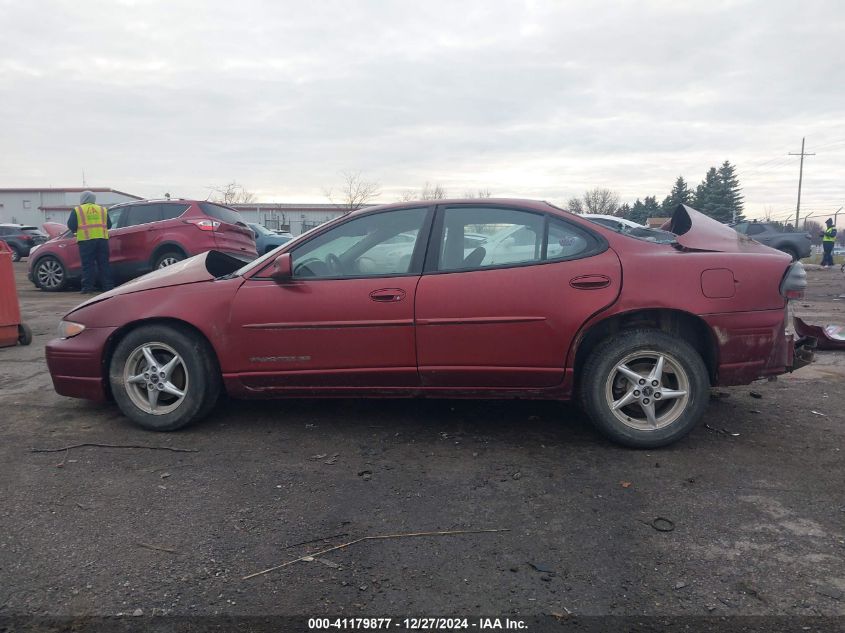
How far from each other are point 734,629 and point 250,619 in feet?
5.42

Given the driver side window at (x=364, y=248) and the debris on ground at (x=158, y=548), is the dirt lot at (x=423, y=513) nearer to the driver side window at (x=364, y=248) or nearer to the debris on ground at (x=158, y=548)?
the debris on ground at (x=158, y=548)

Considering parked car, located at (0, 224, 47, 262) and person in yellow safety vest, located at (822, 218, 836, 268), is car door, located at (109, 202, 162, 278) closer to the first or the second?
parked car, located at (0, 224, 47, 262)

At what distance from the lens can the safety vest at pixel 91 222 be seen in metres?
10.2

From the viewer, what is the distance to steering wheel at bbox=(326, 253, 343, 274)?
12.7ft

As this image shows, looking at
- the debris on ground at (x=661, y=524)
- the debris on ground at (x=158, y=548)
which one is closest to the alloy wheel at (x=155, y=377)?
the debris on ground at (x=158, y=548)

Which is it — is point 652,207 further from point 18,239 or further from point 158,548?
point 158,548

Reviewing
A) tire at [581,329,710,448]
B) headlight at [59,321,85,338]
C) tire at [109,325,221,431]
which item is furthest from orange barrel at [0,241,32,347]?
tire at [581,329,710,448]

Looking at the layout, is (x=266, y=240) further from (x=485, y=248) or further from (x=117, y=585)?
(x=117, y=585)

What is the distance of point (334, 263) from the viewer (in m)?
3.91

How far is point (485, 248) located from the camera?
3781 mm

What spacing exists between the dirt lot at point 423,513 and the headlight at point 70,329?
24.1 inches

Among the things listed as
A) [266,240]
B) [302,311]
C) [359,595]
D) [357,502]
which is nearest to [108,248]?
[266,240]

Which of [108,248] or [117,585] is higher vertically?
[108,248]

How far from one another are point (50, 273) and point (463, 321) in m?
11.3
